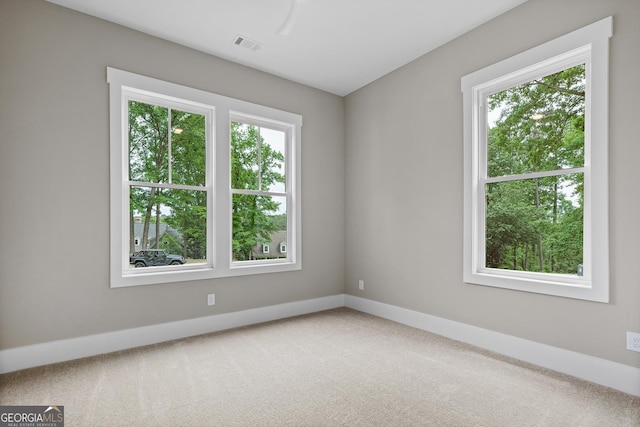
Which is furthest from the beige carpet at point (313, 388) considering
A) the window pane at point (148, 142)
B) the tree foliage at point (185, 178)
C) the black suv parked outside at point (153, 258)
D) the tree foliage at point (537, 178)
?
the window pane at point (148, 142)

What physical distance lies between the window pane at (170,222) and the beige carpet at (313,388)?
0.93m

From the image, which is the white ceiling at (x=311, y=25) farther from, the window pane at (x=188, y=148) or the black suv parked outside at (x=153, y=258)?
the black suv parked outside at (x=153, y=258)

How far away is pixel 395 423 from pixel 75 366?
96.5 inches

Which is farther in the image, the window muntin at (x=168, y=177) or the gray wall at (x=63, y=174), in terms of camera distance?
the window muntin at (x=168, y=177)

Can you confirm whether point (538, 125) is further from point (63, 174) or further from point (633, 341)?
point (63, 174)

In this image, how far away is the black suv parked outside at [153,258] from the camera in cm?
316

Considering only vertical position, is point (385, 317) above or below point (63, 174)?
below

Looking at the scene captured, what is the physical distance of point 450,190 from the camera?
3.28m

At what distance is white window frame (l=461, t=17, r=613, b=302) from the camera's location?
229 cm

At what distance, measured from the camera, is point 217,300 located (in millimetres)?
3516

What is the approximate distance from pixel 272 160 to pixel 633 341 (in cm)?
360

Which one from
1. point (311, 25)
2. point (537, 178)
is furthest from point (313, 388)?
point (311, 25)

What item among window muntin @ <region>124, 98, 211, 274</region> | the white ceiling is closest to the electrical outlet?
the white ceiling

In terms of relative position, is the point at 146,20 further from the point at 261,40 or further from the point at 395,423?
the point at 395,423
